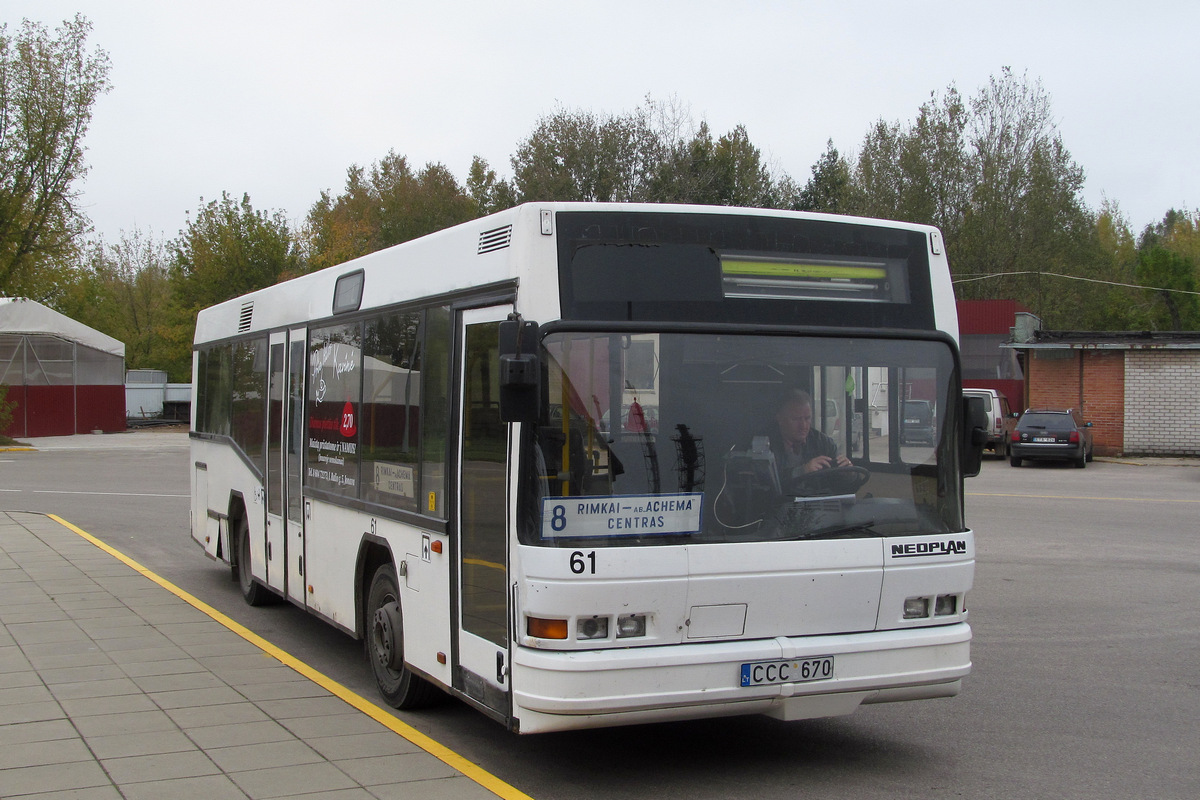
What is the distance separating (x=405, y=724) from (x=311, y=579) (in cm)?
228

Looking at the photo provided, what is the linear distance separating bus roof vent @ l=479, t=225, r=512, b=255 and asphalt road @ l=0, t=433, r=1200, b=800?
2669 mm

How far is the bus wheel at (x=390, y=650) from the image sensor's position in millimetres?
6652

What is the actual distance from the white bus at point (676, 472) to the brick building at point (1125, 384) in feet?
101

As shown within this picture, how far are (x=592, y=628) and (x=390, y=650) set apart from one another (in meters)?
2.29

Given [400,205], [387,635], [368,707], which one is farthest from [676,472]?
[400,205]

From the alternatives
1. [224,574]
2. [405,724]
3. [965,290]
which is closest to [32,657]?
[405,724]

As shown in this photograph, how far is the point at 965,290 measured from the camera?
5691 cm

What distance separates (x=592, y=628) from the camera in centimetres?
499

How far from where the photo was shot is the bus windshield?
5082 mm

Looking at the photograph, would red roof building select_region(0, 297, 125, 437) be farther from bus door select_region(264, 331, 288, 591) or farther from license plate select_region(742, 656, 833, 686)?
license plate select_region(742, 656, 833, 686)

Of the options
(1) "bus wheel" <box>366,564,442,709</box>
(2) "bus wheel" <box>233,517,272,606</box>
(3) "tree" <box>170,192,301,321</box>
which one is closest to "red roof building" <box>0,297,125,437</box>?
(3) "tree" <box>170,192,301,321</box>

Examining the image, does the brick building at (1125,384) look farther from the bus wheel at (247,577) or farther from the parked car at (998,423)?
the bus wheel at (247,577)

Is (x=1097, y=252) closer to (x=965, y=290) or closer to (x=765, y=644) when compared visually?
(x=965, y=290)

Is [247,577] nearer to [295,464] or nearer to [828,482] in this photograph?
[295,464]
